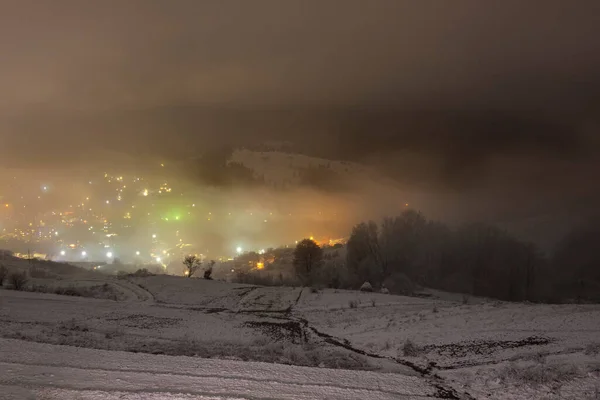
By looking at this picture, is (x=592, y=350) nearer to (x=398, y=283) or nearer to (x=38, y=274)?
(x=398, y=283)

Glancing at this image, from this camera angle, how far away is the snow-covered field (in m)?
10.0

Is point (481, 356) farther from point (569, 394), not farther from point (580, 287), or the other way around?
point (580, 287)

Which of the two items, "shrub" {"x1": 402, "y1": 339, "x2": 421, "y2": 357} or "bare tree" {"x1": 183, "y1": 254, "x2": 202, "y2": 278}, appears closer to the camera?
"shrub" {"x1": 402, "y1": 339, "x2": 421, "y2": 357}

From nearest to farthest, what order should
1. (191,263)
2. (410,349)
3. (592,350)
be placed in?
(592,350), (410,349), (191,263)

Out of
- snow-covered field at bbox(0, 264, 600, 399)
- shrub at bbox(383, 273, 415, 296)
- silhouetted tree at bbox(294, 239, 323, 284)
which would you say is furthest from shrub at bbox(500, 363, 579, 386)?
silhouetted tree at bbox(294, 239, 323, 284)

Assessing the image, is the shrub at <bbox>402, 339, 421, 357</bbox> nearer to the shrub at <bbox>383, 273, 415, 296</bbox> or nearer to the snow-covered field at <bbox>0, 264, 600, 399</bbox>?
the snow-covered field at <bbox>0, 264, 600, 399</bbox>

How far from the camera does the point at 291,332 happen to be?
25797 millimetres

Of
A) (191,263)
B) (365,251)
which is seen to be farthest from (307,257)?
(191,263)

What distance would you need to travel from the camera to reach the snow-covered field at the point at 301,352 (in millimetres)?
10047

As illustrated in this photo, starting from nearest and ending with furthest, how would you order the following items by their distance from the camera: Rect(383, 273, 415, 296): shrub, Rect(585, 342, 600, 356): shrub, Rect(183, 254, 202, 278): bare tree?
Rect(585, 342, 600, 356): shrub → Rect(183, 254, 202, 278): bare tree → Rect(383, 273, 415, 296): shrub

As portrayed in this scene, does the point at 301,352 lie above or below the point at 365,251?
below

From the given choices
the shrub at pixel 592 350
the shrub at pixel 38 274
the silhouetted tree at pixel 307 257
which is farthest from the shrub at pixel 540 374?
the silhouetted tree at pixel 307 257

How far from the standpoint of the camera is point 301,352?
1546cm

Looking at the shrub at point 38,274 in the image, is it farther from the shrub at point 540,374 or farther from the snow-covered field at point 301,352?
the shrub at point 540,374
